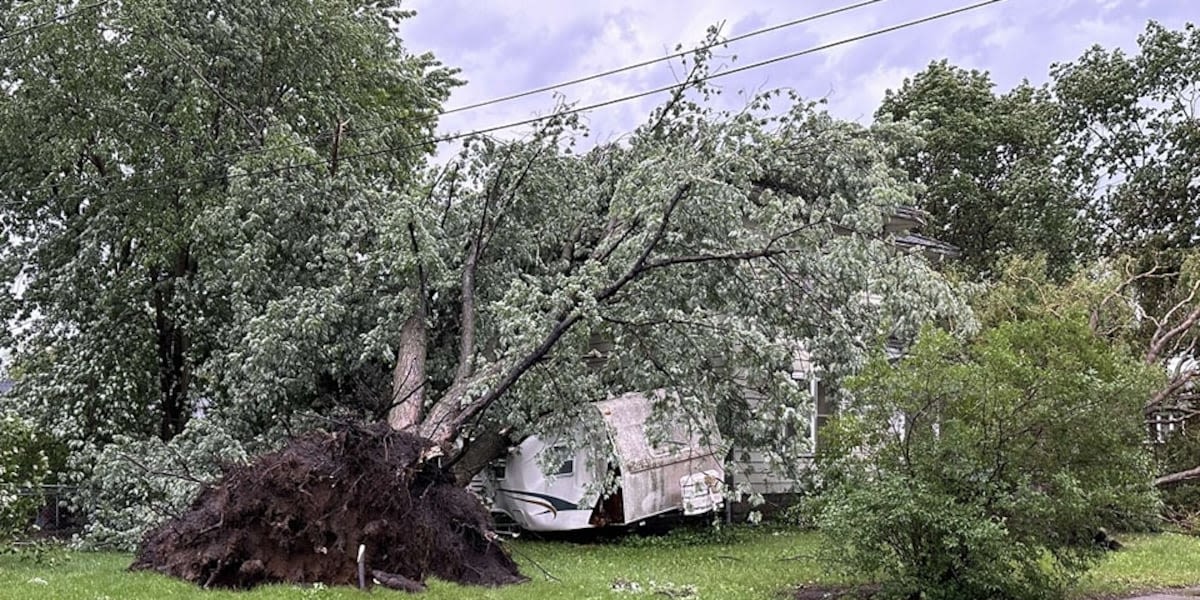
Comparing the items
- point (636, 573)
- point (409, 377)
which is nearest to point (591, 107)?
point (409, 377)

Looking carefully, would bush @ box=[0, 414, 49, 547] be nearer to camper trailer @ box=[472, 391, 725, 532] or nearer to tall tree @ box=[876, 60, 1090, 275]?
camper trailer @ box=[472, 391, 725, 532]

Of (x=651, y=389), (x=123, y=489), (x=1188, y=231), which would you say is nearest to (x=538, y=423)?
(x=651, y=389)

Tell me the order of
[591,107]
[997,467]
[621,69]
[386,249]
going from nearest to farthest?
[997,467] < [386,249] < [621,69] < [591,107]

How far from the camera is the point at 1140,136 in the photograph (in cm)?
2156

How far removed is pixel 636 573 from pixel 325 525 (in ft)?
10.2

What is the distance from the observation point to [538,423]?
9.72 meters

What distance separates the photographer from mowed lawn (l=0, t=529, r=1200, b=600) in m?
7.35

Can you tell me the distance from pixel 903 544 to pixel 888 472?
0.54m

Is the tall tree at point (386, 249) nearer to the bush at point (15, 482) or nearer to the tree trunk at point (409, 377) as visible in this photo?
the tree trunk at point (409, 377)

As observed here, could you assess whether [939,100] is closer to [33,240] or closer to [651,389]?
[651,389]

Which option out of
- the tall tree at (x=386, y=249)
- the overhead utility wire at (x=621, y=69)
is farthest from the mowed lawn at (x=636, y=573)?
the overhead utility wire at (x=621, y=69)

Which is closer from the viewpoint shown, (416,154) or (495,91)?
(495,91)

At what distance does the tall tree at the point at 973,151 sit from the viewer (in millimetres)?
25594

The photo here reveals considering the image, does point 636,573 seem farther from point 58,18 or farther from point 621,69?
point 58,18
